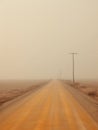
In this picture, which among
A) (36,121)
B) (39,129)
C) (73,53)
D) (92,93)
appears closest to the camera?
(39,129)

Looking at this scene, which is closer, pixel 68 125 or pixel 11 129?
pixel 11 129

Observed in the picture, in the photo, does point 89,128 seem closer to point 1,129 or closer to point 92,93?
point 1,129

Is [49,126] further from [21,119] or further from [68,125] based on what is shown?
[21,119]

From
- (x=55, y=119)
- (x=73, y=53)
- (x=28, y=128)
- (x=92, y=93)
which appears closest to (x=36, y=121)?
(x=55, y=119)

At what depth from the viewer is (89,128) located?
1780cm

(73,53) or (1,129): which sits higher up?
(73,53)

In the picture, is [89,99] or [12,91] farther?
[12,91]

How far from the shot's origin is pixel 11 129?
17.4 meters

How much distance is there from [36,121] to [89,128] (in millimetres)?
4137

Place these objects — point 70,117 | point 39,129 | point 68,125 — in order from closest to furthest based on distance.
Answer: point 39,129
point 68,125
point 70,117

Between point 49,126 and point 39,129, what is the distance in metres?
1.07

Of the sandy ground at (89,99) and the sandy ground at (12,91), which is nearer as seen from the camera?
the sandy ground at (89,99)

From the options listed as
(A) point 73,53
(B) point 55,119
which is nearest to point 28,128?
(B) point 55,119

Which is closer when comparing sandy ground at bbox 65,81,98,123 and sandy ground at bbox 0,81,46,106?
sandy ground at bbox 65,81,98,123
